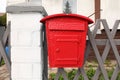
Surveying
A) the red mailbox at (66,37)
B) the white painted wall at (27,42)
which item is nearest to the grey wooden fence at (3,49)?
the white painted wall at (27,42)

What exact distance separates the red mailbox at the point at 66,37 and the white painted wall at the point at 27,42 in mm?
197

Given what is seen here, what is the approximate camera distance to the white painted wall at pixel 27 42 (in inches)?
149

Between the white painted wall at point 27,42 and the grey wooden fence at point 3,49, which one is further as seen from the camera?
the grey wooden fence at point 3,49

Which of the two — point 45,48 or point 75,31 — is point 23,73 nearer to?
point 45,48

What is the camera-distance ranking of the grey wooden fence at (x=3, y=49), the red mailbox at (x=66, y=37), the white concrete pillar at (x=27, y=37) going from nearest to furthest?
the red mailbox at (x=66, y=37), the white concrete pillar at (x=27, y=37), the grey wooden fence at (x=3, y=49)

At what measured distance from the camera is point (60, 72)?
3953 mm

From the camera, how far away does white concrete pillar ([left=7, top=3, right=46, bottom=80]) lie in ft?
12.4

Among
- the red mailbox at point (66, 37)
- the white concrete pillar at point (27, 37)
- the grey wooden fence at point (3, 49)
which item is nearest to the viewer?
the red mailbox at point (66, 37)

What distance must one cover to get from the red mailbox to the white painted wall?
20 centimetres

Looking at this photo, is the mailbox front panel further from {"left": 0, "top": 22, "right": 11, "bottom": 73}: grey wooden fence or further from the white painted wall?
{"left": 0, "top": 22, "right": 11, "bottom": 73}: grey wooden fence

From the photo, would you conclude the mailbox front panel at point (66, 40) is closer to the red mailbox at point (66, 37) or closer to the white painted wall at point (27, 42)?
the red mailbox at point (66, 37)

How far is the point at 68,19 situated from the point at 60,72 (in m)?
0.73

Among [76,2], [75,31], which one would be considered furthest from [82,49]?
[76,2]

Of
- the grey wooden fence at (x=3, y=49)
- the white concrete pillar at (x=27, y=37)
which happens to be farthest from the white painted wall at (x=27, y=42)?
the grey wooden fence at (x=3, y=49)
